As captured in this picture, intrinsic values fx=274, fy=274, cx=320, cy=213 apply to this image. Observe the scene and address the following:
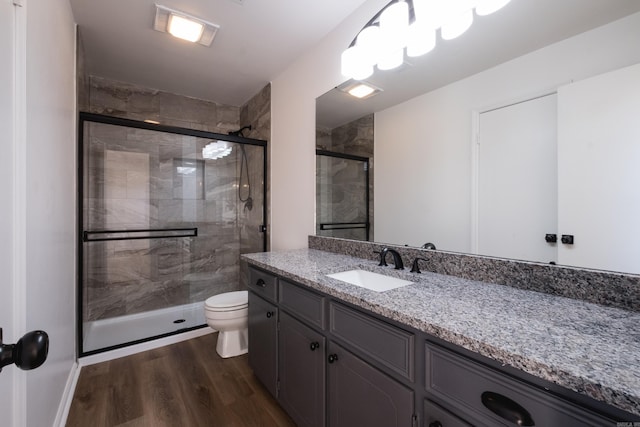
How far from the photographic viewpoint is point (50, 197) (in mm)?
1286

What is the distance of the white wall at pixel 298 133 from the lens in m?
2.04

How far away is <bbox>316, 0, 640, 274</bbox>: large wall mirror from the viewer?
905 millimetres

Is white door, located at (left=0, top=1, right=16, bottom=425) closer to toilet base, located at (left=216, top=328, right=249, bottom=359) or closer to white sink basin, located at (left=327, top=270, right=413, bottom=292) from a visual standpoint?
white sink basin, located at (left=327, top=270, right=413, bottom=292)

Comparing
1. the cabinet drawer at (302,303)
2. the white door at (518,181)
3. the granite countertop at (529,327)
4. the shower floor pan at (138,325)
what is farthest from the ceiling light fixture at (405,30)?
the shower floor pan at (138,325)

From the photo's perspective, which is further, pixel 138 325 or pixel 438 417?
pixel 138 325

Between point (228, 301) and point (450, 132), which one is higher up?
point (450, 132)

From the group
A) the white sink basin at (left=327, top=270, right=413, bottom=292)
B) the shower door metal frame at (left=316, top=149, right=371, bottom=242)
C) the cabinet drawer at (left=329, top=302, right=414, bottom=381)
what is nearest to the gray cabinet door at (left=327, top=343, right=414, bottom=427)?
the cabinet drawer at (left=329, top=302, right=414, bottom=381)

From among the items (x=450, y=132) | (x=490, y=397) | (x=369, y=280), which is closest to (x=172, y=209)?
(x=369, y=280)

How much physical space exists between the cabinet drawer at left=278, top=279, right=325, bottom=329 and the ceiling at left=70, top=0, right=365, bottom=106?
1.78m

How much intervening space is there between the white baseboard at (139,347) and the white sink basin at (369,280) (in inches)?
72.8

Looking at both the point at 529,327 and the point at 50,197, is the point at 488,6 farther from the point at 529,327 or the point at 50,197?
the point at 50,197

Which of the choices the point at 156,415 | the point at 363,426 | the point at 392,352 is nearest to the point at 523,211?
the point at 392,352

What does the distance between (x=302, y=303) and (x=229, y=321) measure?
3.56 feet

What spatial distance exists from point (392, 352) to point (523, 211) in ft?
2.64
